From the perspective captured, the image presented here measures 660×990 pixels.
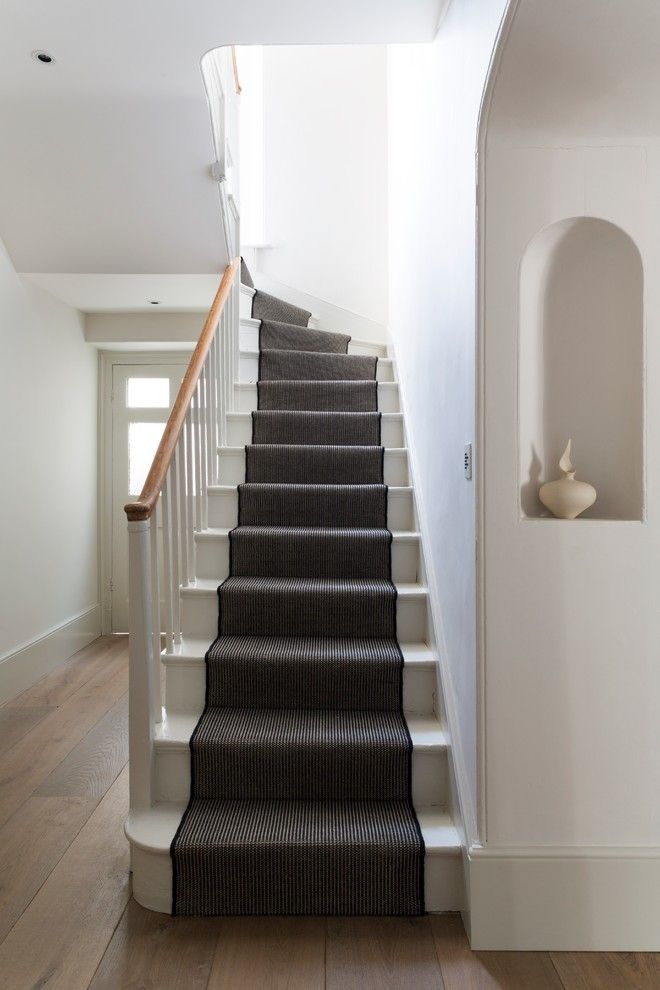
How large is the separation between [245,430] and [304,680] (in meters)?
1.57

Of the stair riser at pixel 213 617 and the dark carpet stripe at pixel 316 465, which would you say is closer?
the stair riser at pixel 213 617

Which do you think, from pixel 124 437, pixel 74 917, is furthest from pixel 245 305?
pixel 74 917

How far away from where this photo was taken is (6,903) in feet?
6.67

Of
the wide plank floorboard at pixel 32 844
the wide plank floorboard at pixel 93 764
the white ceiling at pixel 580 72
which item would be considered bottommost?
the wide plank floorboard at pixel 32 844

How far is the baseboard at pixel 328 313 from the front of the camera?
4922 mm

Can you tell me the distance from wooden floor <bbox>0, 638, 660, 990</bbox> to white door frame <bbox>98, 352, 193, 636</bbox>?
2769mm

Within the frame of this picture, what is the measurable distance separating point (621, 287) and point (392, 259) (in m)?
2.63

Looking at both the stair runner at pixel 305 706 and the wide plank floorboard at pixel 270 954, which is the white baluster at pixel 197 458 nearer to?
the stair runner at pixel 305 706

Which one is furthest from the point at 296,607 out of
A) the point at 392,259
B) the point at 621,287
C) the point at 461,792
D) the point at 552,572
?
the point at 392,259

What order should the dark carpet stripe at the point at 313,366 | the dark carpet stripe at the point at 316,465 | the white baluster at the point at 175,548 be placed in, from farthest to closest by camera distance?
the dark carpet stripe at the point at 313,366 → the dark carpet stripe at the point at 316,465 → the white baluster at the point at 175,548

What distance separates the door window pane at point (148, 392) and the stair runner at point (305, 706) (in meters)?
1.77

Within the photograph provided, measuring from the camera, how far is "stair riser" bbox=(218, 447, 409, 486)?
11.4ft

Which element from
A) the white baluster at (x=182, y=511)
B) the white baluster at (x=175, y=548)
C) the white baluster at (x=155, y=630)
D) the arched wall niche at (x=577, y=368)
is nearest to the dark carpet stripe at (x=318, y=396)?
the white baluster at (x=182, y=511)

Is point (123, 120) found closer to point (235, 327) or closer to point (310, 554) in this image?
point (235, 327)
